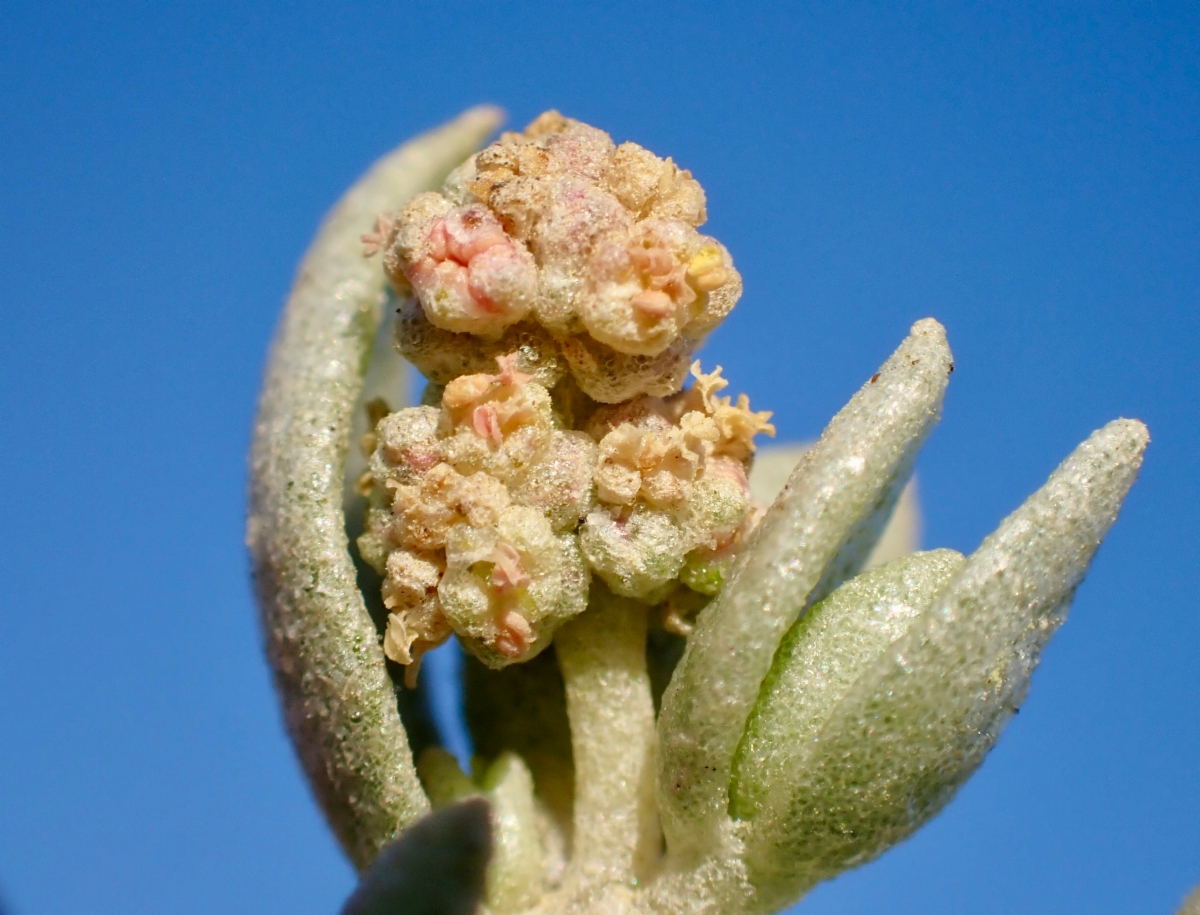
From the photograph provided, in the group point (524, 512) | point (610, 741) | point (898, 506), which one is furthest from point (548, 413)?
point (898, 506)

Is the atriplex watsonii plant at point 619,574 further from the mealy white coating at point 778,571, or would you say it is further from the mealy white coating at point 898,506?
the mealy white coating at point 898,506

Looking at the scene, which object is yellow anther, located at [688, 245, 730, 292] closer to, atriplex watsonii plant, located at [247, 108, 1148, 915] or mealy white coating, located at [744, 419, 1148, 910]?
atriplex watsonii plant, located at [247, 108, 1148, 915]

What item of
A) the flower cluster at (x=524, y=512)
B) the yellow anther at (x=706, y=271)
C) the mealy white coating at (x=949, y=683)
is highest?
the yellow anther at (x=706, y=271)

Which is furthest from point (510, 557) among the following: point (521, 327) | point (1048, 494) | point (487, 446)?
point (1048, 494)

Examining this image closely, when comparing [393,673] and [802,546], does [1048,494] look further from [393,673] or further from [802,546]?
[393,673]

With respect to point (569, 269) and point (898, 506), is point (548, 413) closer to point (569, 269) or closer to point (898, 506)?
point (569, 269)

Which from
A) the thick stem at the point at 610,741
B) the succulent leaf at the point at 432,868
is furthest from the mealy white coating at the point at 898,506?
the succulent leaf at the point at 432,868

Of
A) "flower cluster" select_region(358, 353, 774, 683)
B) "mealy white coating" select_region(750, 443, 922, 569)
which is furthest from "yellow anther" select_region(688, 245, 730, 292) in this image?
"mealy white coating" select_region(750, 443, 922, 569)
